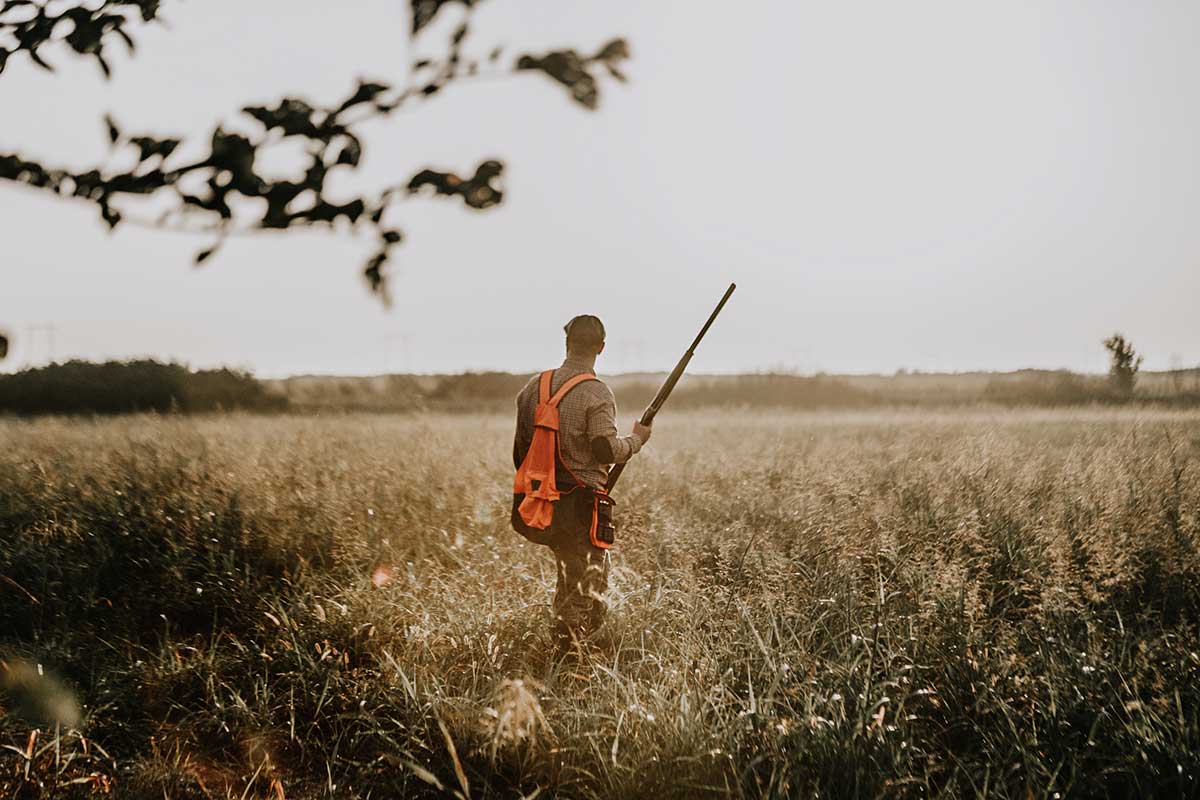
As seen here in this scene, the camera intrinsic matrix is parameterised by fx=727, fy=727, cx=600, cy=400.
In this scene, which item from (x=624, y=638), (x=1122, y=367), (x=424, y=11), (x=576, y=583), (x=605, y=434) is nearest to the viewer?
(x=424, y=11)

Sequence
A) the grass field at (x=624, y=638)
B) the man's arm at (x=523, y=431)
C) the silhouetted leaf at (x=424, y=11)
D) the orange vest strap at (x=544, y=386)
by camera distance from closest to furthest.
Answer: the silhouetted leaf at (x=424, y=11) < the grass field at (x=624, y=638) < the orange vest strap at (x=544, y=386) < the man's arm at (x=523, y=431)

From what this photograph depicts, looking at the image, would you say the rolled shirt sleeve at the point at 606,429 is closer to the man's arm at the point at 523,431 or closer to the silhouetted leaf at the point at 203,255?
the man's arm at the point at 523,431

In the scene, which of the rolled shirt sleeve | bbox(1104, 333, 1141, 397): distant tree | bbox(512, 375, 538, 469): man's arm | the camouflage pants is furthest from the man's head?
bbox(1104, 333, 1141, 397): distant tree

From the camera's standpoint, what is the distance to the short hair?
4.06 m

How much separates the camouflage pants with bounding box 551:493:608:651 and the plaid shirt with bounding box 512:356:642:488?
0.59ft

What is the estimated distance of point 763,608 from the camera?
3959mm

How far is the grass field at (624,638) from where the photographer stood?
2.84 meters

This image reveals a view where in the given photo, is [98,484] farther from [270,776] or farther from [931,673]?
[931,673]

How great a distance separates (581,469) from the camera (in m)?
4.06

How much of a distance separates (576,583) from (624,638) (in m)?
0.42

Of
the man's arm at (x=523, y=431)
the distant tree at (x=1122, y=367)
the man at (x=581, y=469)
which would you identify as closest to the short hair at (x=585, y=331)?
the man at (x=581, y=469)

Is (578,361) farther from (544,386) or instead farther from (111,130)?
(111,130)

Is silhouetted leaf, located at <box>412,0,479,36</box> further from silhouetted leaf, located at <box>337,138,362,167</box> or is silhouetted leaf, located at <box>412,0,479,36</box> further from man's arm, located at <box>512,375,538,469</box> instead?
man's arm, located at <box>512,375,538,469</box>

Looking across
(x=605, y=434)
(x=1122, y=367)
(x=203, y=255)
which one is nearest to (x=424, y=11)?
(x=203, y=255)
